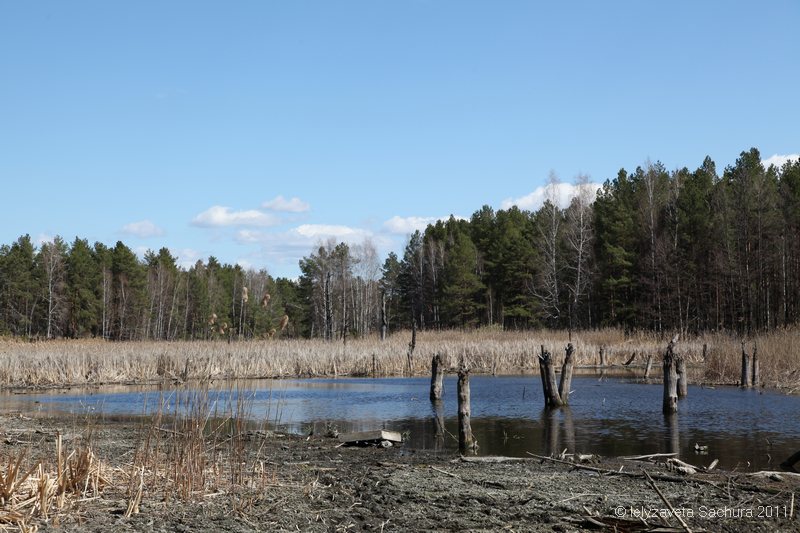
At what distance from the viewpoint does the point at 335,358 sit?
105ft

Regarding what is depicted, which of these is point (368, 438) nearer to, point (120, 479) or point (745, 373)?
point (120, 479)

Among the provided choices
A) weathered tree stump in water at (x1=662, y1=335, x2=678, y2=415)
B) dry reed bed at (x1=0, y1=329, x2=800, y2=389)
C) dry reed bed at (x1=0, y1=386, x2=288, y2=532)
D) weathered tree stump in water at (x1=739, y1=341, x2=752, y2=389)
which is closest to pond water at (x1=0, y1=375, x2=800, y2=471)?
weathered tree stump in water at (x1=662, y1=335, x2=678, y2=415)

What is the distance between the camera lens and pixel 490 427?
16719 mm

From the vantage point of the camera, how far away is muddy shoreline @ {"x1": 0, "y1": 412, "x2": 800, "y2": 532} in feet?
22.1

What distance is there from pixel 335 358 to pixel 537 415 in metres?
14.8

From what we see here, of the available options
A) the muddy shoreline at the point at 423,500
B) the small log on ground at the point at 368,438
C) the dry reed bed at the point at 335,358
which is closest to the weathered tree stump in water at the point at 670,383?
the dry reed bed at the point at 335,358

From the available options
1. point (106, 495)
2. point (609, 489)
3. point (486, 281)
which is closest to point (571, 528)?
point (609, 489)

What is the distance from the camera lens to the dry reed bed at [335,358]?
2630cm

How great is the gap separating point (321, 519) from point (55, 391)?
21.2 metres

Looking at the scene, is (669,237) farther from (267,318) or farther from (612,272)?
(267,318)

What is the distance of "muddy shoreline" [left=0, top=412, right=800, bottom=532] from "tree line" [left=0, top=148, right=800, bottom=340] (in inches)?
1155

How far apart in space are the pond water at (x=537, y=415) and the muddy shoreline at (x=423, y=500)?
1.61 meters

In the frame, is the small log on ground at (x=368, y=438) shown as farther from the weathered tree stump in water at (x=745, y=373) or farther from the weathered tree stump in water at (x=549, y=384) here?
the weathered tree stump in water at (x=745, y=373)

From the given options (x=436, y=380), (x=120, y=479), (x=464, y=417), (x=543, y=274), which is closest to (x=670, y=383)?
(x=436, y=380)
